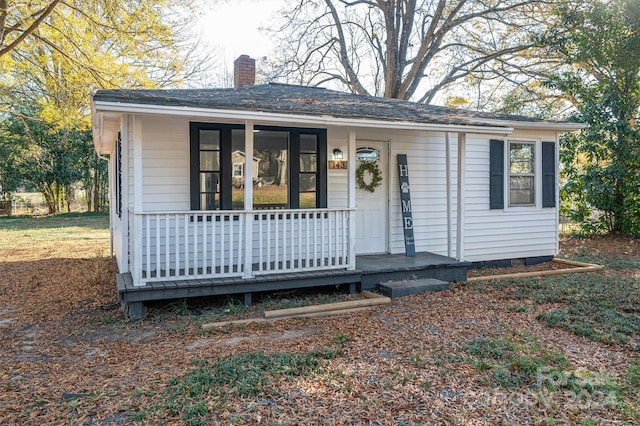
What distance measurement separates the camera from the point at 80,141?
2186 cm

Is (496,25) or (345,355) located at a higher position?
(496,25)

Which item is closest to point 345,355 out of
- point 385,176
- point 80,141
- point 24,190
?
point 385,176

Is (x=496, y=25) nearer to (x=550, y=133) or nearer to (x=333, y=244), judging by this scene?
(x=550, y=133)

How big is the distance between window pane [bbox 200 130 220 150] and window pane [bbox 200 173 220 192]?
39 centimetres

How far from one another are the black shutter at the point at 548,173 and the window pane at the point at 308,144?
4.73 m

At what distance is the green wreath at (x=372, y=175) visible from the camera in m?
7.95

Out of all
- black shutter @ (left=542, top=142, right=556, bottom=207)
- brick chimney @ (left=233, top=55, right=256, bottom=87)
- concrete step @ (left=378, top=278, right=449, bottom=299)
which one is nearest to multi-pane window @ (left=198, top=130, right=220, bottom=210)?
concrete step @ (left=378, top=278, right=449, bottom=299)

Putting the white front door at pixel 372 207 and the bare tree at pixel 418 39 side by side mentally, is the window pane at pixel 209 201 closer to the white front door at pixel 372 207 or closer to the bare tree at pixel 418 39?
the white front door at pixel 372 207

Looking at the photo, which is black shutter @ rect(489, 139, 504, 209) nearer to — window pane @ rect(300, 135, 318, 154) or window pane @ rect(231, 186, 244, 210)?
window pane @ rect(300, 135, 318, 154)

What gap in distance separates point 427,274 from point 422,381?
360 cm

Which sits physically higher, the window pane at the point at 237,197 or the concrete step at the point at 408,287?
the window pane at the point at 237,197

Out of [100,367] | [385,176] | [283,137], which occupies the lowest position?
[100,367]

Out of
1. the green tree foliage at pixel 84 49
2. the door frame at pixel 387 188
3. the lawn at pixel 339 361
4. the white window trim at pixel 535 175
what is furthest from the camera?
the green tree foliage at pixel 84 49

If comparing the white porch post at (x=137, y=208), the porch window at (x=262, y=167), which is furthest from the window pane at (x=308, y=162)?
the white porch post at (x=137, y=208)
